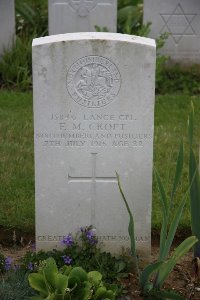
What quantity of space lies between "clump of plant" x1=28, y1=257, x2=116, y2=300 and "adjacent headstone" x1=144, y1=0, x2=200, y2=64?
5500 mm

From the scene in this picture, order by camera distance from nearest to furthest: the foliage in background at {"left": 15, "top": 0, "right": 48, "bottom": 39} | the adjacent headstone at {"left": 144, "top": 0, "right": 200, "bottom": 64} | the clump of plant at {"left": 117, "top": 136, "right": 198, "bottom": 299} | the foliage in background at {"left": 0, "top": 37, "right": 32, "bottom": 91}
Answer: the clump of plant at {"left": 117, "top": 136, "right": 198, "bottom": 299} → the foliage in background at {"left": 0, "top": 37, "right": 32, "bottom": 91} → the adjacent headstone at {"left": 144, "top": 0, "right": 200, "bottom": 64} → the foliage in background at {"left": 15, "top": 0, "right": 48, "bottom": 39}

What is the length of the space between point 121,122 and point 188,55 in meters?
4.98

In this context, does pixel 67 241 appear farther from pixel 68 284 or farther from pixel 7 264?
pixel 68 284

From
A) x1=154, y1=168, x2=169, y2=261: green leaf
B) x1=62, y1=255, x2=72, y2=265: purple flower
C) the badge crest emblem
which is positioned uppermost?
the badge crest emblem

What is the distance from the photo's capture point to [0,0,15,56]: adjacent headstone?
8297 millimetres

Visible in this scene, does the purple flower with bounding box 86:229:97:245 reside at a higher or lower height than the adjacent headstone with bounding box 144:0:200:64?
lower

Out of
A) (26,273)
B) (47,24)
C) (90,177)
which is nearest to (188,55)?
(47,24)

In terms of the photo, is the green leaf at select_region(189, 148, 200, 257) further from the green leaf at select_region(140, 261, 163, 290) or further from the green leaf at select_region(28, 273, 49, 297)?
the green leaf at select_region(28, 273, 49, 297)

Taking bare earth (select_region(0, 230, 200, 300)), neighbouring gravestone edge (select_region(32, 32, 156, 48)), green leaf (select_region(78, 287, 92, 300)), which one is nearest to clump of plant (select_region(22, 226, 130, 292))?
bare earth (select_region(0, 230, 200, 300))

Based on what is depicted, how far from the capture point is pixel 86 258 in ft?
12.9

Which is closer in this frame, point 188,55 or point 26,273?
point 26,273

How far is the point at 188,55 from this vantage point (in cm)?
869

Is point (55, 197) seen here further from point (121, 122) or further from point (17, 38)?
point (17, 38)

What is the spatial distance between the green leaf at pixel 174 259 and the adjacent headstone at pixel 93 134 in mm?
450
